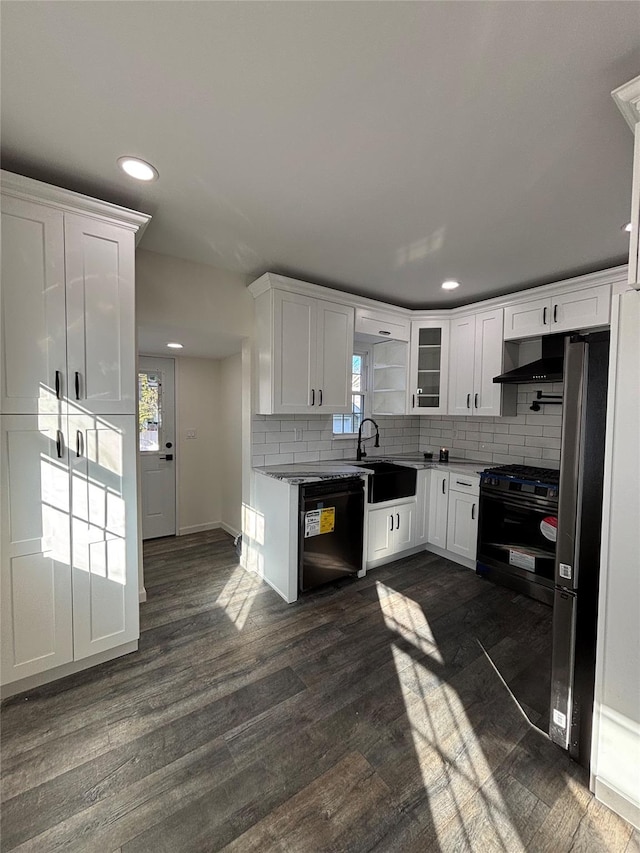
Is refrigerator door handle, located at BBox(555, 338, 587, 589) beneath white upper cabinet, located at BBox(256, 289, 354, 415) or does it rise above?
beneath

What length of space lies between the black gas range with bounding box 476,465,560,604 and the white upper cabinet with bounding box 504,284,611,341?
1.25 metres

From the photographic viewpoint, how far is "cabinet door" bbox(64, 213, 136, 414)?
71.8 inches

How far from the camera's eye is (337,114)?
134cm

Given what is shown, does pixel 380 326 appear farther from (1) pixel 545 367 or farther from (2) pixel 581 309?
(2) pixel 581 309

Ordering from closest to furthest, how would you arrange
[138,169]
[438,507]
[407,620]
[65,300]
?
[138,169], [65,300], [407,620], [438,507]

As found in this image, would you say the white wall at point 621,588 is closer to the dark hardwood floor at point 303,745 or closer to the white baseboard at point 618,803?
the white baseboard at point 618,803

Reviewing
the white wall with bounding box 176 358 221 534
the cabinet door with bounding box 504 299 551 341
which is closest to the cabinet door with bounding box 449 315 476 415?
the cabinet door with bounding box 504 299 551 341

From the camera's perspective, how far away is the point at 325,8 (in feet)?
3.20

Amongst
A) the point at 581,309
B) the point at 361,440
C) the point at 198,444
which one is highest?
the point at 581,309

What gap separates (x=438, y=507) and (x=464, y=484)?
41 centimetres

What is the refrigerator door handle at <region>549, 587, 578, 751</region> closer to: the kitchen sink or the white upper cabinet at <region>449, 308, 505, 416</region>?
the kitchen sink

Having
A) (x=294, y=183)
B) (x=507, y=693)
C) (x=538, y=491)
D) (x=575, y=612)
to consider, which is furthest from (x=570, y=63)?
(x=507, y=693)

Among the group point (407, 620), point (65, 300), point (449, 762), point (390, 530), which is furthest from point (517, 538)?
point (65, 300)

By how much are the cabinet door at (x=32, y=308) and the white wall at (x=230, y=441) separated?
2.01 metres
